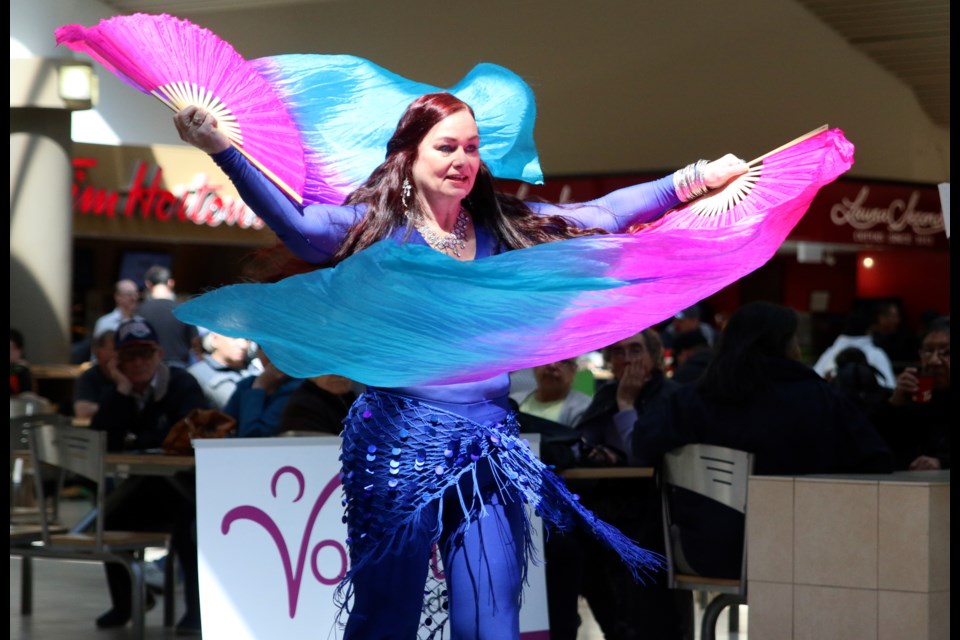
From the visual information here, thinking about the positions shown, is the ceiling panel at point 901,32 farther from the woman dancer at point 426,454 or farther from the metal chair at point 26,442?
the woman dancer at point 426,454

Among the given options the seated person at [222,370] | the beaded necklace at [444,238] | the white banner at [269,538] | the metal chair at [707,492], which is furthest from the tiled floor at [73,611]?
the beaded necklace at [444,238]

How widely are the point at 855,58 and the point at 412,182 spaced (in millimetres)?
10352

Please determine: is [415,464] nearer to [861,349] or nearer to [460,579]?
[460,579]

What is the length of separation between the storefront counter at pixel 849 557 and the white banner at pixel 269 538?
90 centimetres

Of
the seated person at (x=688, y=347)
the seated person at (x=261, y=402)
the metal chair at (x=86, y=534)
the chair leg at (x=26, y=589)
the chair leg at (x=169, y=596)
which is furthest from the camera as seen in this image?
the seated person at (x=688, y=347)

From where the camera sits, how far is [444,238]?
2766 mm

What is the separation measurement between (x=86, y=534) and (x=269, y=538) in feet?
6.60

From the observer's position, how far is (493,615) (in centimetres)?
267

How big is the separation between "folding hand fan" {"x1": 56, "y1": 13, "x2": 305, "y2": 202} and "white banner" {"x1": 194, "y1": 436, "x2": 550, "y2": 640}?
132 centimetres

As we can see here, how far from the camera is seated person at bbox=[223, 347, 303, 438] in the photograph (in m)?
5.66

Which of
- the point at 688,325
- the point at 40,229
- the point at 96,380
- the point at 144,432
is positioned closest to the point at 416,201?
the point at 144,432

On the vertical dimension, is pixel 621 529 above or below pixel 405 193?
below

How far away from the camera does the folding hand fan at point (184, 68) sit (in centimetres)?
270

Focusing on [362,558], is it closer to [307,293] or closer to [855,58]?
[307,293]
